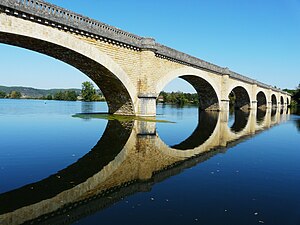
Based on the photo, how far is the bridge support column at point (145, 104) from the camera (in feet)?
72.8

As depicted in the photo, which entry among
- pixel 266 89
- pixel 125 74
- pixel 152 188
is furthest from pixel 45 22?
pixel 266 89

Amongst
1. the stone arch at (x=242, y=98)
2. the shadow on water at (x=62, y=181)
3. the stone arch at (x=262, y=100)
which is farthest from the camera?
the stone arch at (x=262, y=100)

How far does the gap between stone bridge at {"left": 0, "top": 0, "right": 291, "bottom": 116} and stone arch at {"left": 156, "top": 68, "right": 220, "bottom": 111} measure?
107 mm

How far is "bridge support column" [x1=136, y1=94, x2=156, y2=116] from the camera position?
874 inches

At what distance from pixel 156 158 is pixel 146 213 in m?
4.30

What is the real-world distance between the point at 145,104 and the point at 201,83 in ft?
54.7

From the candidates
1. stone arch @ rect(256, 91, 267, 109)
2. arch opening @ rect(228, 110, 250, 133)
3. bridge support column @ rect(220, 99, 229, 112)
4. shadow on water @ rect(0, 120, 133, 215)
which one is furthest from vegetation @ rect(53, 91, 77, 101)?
shadow on water @ rect(0, 120, 133, 215)

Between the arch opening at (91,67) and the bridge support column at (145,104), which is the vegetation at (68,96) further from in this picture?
the bridge support column at (145,104)

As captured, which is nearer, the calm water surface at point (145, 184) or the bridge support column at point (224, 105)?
the calm water surface at point (145, 184)

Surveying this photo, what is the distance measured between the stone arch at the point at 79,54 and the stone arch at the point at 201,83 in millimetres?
3747

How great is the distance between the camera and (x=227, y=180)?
22.4 feet

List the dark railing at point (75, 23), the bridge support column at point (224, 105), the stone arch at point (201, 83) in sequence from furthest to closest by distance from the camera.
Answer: the bridge support column at point (224, 105), the stone arch at point (201, 83), the dark railing at point (75, 23)

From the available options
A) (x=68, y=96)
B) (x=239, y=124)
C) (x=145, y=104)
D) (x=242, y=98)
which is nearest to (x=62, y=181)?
(x=145, y=104)

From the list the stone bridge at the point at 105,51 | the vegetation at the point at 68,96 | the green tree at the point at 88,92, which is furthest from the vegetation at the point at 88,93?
the stone bridge at the point at 105,51
